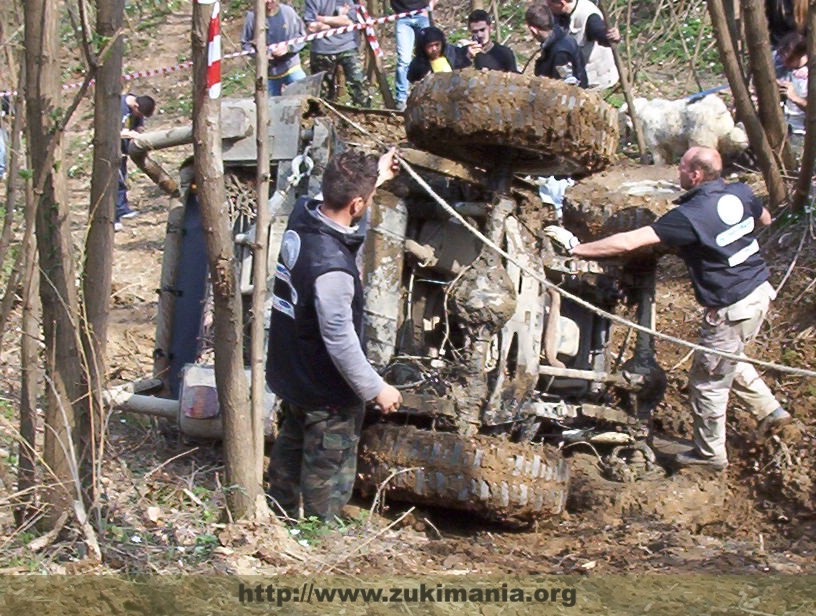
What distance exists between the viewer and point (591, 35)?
10.7 metres

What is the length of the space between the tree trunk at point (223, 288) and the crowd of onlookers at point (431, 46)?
573 cm

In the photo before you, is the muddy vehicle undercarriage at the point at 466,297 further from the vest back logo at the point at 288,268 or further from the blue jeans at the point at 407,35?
the blue jeans at the point at 407,35

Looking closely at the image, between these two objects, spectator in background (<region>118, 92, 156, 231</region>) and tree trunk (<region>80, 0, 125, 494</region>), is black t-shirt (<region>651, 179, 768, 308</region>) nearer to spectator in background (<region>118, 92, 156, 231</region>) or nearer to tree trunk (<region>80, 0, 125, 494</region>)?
tree trunk (<region>80, 0, 125, 494</region>)

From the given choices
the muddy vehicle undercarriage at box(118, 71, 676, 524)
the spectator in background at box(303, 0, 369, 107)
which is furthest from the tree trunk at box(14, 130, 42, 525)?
the spectator in background at box(303, 0, 369, 107)

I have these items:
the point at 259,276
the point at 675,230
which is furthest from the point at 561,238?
the point at 259,276

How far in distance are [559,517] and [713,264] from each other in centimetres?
163

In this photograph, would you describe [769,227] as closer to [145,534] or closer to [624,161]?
[624,161]

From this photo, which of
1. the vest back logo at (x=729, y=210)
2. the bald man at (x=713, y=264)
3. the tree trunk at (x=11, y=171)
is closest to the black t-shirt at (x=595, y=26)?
the bald man at (x=713, y=264)

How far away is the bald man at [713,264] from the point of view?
242 inches

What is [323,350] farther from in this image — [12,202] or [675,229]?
[675,229]

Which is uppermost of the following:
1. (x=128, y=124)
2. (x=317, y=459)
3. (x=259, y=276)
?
(x=128, y=124)

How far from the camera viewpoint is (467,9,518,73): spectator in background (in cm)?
970

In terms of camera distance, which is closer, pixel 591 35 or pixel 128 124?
pixel 591 35

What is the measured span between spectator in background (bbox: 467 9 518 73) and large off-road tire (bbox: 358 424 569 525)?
4959 millimetres
